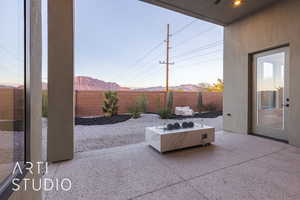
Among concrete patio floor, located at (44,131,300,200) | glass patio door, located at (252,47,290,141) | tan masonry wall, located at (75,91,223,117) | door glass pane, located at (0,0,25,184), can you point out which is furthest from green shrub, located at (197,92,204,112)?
door glass pane, located at (0,0,25,184)

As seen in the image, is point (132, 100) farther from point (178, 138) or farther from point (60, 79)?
point (60, 79)

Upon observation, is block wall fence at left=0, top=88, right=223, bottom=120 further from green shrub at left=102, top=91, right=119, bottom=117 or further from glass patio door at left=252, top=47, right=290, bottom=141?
glass patio door at left=252, top=47, right=290, bottom=141

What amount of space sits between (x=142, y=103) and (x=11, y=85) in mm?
6185

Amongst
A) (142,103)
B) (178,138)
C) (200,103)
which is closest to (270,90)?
(178,138)

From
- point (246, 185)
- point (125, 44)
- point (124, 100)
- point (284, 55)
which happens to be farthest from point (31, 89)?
point (125, 44)

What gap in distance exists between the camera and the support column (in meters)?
2.15

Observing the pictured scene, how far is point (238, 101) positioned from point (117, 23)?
19.6 ft

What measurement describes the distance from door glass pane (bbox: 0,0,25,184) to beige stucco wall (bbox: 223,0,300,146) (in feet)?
13.7

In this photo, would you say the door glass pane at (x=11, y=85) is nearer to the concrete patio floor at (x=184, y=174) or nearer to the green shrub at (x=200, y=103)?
the concrete patio floor at (x=184, y=174)

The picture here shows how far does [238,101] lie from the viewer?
3826 millimetres

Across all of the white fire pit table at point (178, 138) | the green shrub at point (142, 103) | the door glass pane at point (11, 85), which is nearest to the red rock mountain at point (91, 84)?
the green shrub at point (142, 103)

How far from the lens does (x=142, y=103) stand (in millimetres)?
7027

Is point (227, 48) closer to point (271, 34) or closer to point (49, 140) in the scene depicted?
point (271, 34)

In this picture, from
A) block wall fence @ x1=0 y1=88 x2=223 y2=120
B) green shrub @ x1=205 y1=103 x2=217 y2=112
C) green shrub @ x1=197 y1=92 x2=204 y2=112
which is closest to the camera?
block wall fence @ x1=0 y1=88 x2=223 y2=120
